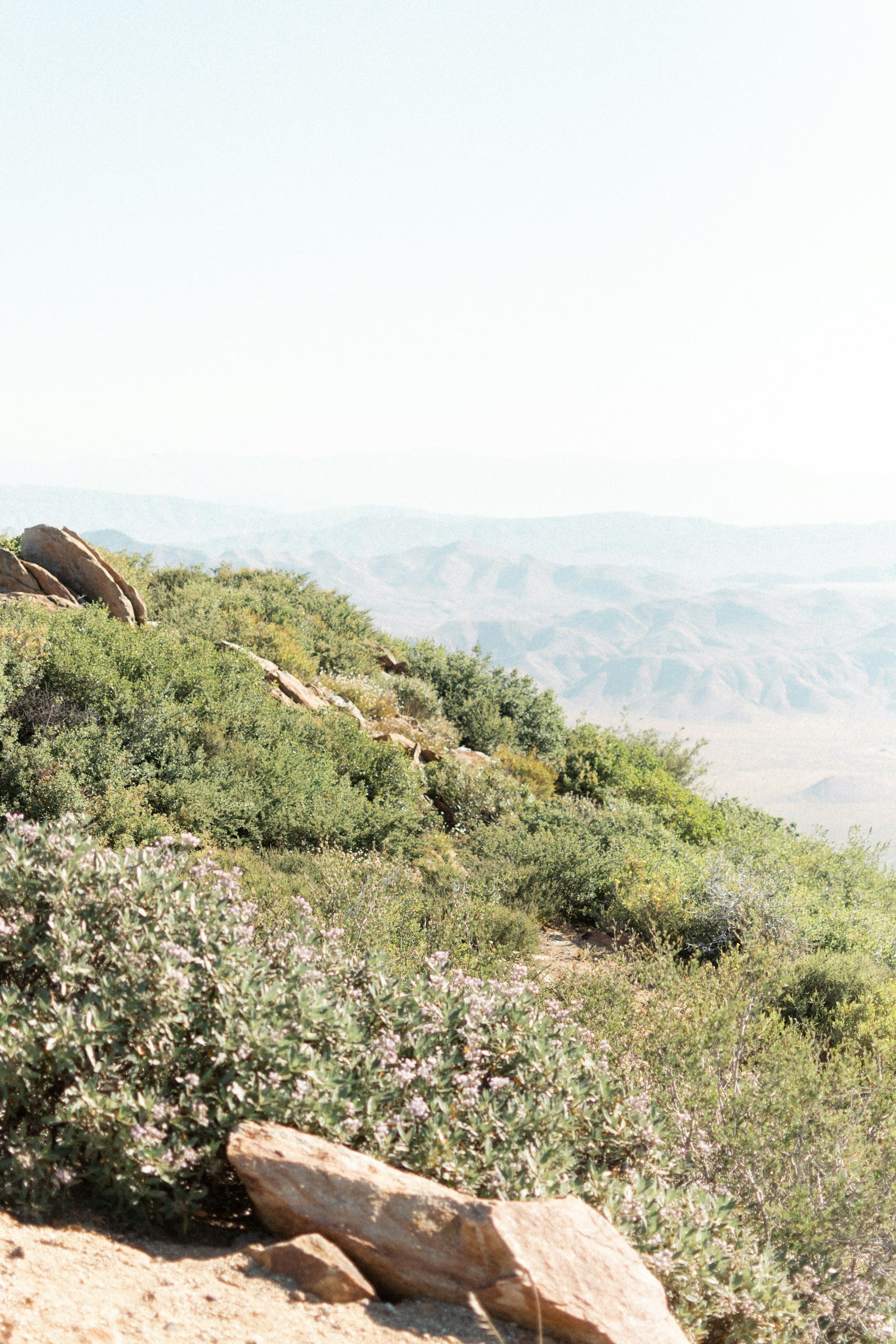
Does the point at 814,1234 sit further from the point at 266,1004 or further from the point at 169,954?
the point at 169,954

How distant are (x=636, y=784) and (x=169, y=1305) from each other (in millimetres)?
14869

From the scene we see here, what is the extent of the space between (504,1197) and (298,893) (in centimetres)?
434

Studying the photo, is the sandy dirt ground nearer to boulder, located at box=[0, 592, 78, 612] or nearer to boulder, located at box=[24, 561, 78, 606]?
boulder, located at box=[0, 592, 78, 612]

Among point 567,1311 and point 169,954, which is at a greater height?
point 169,954

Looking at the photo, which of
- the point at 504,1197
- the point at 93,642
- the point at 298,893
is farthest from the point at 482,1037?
the point at 93,642

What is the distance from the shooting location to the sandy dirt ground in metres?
2.93

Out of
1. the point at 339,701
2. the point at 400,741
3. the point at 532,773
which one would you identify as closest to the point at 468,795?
the point at 400,741

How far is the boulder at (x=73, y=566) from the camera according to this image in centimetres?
1373

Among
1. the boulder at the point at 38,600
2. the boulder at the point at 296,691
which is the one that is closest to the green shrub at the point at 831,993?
the boulder at the point at 296,691

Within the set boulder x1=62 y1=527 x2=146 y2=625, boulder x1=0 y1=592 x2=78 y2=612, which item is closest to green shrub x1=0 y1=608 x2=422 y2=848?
boulder x1=0 y1=592 x2=78 y2=612

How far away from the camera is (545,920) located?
10422mm

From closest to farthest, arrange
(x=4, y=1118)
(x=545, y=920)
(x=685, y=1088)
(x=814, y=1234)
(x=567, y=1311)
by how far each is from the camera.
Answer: (x=567, y=1311) → (x=4, y=1118) → (x=814, y=1234) → (x=685, y=1088) → (x=545, y=920)

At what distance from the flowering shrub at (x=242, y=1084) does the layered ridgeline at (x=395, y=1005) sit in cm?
2

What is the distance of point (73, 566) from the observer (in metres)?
13.8
